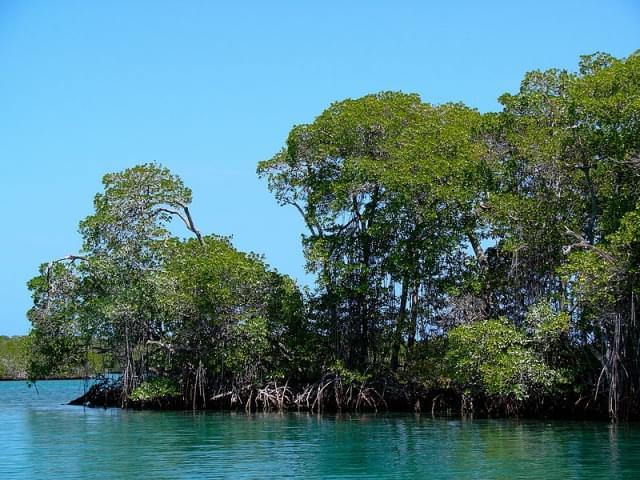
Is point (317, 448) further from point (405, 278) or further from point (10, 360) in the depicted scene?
point (10, 360)

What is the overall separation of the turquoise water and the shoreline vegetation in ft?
4.87

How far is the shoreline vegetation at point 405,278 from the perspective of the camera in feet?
60.0

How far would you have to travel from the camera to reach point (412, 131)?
22.0 metres

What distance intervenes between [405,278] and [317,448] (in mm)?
7851

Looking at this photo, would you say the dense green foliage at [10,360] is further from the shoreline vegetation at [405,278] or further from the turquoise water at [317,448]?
the turquoise water at [317,448]

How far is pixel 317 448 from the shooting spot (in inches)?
603

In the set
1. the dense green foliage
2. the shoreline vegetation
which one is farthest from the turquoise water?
the dense green foliage

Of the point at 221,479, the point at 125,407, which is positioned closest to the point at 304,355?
the point at 125,407

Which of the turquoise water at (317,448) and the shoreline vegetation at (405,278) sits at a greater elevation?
the shoreline vegetation at (405,278)

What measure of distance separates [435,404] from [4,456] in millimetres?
10847

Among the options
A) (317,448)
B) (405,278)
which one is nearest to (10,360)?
(405,278)

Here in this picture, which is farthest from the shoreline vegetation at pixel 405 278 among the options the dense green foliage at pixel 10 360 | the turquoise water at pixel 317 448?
the dense green foliage at pixel 10 360

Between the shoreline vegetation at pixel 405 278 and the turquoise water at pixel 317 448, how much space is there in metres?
1.48

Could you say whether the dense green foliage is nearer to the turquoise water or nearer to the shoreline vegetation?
the shoreline vegetation
